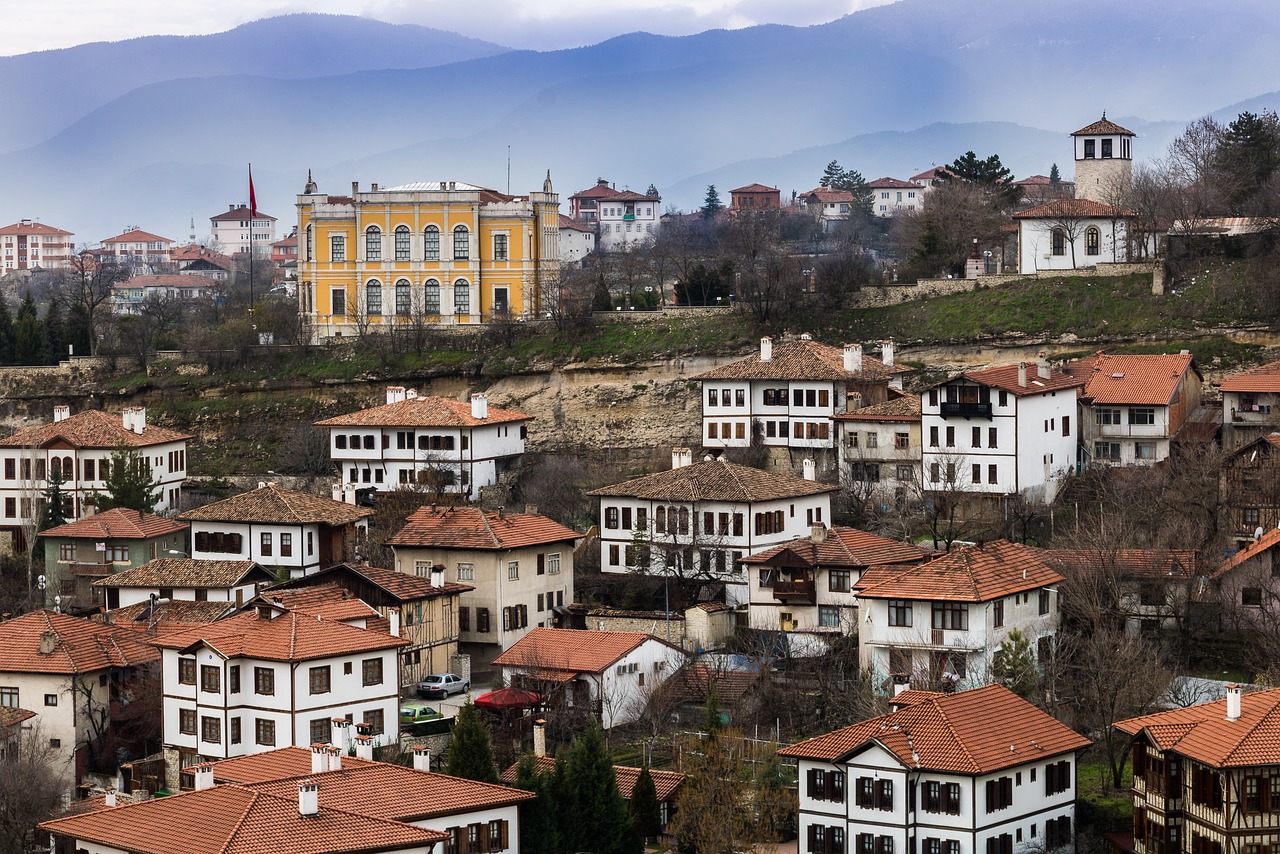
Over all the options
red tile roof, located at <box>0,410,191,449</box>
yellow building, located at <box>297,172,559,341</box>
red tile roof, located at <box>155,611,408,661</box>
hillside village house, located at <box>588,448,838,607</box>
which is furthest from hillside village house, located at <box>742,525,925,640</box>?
yellow building, located at <box>297,172,559,341</box>

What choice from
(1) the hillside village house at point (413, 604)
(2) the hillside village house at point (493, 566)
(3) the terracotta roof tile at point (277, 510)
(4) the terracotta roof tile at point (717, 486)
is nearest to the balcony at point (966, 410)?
(4) the terracotta roof tile at point (717, 486)

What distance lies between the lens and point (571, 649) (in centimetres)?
5441

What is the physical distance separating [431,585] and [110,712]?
906cm

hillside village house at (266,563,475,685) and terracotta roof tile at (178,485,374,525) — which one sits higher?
terracotta roof tile at (178,485,374,525)

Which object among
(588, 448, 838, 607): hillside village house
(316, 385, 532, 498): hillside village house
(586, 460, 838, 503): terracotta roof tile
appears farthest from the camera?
(316, 385, 532, 498): hillside village house

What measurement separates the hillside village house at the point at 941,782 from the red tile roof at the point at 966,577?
6.51m

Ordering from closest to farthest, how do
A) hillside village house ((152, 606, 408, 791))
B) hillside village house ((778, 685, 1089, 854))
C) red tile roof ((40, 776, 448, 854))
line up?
red tile roof ((40, 776, 448, 854)) < hillside village house ((778, 685, 1089, 854)) < hillside village house ((152, 606, 408, 791))

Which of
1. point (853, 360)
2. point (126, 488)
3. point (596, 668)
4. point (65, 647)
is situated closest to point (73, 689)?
point (65, 647)

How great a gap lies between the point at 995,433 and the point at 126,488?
27362 millimetres

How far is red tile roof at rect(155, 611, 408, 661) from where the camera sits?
165 ft

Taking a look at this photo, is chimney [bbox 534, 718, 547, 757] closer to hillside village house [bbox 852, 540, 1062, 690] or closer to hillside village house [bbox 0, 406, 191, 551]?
hillside village house [bbox 852, 540, 1062, 690]

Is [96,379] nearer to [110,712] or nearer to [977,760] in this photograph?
[110,712]

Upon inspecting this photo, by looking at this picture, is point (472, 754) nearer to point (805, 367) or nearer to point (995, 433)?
point (995, 433)

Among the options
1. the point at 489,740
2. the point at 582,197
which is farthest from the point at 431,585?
the point at 582,197
